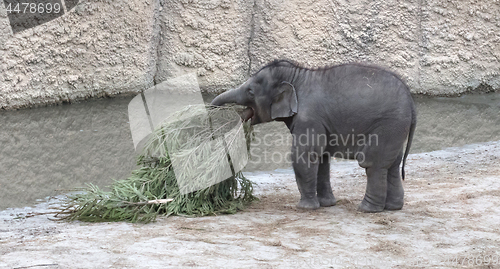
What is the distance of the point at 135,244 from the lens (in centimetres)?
421

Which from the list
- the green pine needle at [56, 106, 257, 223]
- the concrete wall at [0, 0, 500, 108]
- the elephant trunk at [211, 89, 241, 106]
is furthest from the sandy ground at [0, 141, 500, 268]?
the concrete wall at [0, 0, 500, 108]

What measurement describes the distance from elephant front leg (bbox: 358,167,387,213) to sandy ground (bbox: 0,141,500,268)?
0.48 feet

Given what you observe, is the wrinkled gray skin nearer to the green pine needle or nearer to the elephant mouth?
the elephant mouth

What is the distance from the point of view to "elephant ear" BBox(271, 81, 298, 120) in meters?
5.61

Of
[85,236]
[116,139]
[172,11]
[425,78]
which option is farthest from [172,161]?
[425,78]

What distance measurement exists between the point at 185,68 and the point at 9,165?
5.97m

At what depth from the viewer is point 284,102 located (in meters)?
5.67

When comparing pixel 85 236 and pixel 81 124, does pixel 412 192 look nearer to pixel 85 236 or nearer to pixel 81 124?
pixel 85 236

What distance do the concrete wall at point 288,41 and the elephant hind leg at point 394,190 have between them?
296 inches

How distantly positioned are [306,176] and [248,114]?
94 cm

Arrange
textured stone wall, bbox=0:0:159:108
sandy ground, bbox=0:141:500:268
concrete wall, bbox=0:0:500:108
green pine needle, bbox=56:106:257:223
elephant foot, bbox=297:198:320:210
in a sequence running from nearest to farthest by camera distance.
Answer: sandy ground, bbox=0:141:500:268, green pine needle, bbox=56:106:257:223, elephant foot, bbox=297:198:320:210, textured stone wall, bbox=0:0:159:108, concrete wall, bbox=0:0:500:108

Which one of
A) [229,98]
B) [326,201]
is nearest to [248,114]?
[229,98]

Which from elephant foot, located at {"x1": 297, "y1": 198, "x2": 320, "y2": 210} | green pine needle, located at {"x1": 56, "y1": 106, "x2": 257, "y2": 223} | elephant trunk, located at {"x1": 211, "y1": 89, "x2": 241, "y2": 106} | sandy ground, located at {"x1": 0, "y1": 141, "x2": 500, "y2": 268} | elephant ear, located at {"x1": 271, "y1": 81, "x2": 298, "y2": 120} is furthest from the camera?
elephant trunk, located at {"x1": 211, "y1": 89, "x2": 241, "y2": 106}

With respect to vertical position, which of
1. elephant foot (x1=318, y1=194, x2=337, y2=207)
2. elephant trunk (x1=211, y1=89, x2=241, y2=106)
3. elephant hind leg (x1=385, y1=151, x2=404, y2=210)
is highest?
elephant trunk (x1=211, y1=89, x2=241, y2=106)
